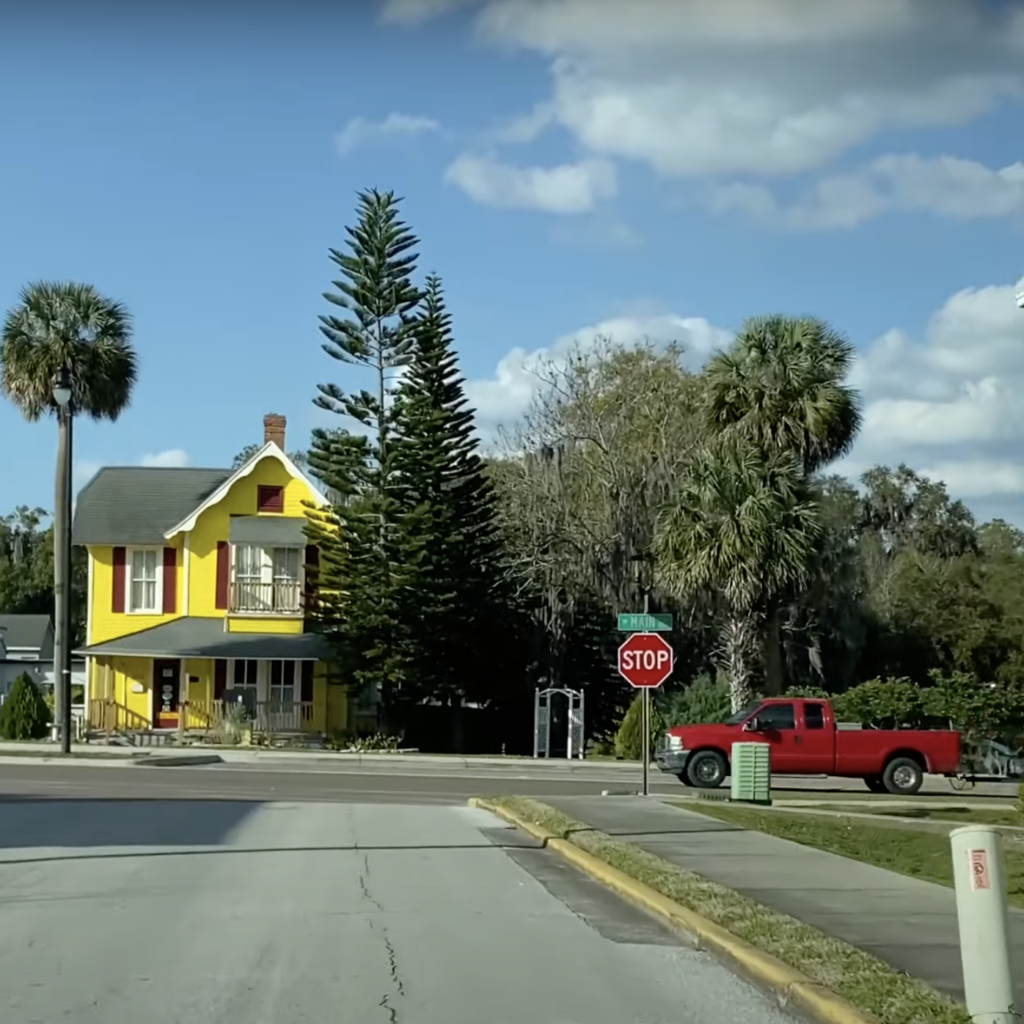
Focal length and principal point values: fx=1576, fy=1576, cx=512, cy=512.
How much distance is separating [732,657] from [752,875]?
2666 cm

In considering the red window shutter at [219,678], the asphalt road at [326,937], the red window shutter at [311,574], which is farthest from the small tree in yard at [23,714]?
the asphalt road at [326,937]

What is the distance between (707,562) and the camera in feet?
130

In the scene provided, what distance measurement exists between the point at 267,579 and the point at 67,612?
9085mm

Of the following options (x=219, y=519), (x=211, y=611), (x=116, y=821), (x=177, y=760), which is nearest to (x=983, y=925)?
(x=116, y=821)

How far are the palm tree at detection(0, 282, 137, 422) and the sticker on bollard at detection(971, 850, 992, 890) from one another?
4047cm

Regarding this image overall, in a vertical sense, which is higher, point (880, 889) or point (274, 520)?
point (274, 520)

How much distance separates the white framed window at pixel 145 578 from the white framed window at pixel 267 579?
3.28 meters

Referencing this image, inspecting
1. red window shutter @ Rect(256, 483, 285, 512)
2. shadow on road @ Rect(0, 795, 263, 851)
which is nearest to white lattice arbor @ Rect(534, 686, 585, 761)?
red window shutter @ Rect(256, 483, 285, 512)

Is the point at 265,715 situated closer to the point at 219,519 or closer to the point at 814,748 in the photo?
the point at 219,519

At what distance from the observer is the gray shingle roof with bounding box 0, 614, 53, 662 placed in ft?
251

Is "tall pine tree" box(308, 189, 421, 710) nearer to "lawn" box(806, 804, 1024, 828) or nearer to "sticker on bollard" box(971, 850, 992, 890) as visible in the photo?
"lawn" box(806, 804, 1024, 828)

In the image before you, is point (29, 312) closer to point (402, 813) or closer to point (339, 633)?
point (339, 633)

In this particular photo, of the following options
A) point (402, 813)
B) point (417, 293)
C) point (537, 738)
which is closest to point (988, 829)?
point (402, 813)

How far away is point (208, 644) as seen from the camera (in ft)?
154
